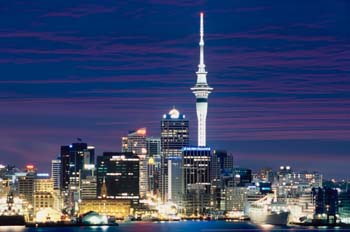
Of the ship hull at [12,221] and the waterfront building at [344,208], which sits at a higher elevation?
the waterfront building at [344,208]

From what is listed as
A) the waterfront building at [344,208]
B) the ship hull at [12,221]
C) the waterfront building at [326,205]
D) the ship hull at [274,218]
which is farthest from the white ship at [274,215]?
the ship hull at [12,221]

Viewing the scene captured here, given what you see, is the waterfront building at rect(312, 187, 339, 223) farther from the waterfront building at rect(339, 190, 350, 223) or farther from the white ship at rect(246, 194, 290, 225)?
the white ship at rect(246, 194, 290, 225)

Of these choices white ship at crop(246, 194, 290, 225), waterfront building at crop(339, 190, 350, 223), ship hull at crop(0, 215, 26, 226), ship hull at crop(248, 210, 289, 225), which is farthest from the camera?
white ship at crop(246, 194, 290, 225)

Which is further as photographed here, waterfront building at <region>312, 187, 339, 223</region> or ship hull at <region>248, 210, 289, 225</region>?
ship hull at <region>248, 210, 289, 225</region>

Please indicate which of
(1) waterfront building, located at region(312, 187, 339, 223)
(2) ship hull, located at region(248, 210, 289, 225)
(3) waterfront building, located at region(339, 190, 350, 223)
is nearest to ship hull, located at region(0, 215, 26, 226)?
(2) ship hull, located at region(248, 210, 289, 225)

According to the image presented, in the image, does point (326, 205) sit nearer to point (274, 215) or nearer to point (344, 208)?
point (344, 208)

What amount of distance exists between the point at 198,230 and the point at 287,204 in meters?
41.5

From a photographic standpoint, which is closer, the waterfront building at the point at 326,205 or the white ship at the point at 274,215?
the waterfront building at the point at 326,205

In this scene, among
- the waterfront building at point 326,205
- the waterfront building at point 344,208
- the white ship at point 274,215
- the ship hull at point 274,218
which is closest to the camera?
the waterfront building at point 344,208

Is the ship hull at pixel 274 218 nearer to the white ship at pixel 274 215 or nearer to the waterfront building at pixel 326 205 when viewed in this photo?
the white ship at pixel 274 215

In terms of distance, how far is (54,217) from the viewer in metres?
191

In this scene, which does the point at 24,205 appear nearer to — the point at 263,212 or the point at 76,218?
the point at 76,218

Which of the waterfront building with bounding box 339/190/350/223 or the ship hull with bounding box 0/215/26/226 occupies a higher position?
the waterfront building with bounding box 339/190/350/223

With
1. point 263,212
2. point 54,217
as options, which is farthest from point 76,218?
point 263,212
